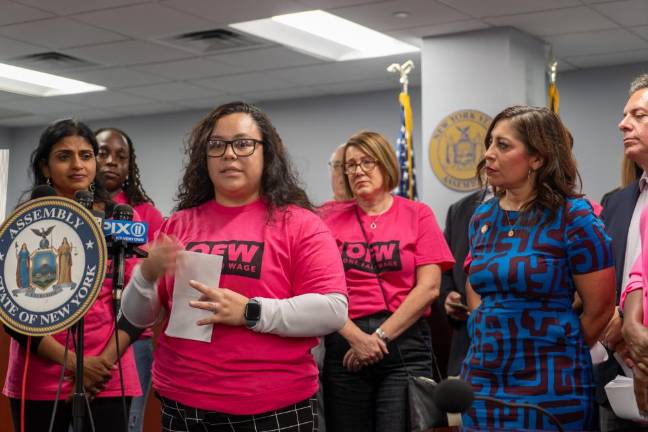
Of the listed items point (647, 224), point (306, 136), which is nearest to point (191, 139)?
point (647, 224)

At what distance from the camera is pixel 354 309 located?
3.54 meters

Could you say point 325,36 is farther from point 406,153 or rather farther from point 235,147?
point 235,147

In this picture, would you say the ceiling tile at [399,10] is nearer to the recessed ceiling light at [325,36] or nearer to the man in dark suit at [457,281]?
the recessed ceiling light at [325,36]

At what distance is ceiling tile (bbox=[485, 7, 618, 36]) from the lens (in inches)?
262

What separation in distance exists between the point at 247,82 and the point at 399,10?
2791mm

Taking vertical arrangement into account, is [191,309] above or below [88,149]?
below

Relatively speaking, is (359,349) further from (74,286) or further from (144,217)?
(74,286)

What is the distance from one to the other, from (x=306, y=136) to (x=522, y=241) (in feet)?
25.4

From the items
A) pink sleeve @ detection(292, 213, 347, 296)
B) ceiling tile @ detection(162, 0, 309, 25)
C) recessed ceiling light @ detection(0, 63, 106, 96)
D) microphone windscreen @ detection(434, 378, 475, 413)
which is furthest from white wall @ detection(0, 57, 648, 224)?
microphone windscreen @ detection(434, 378, 475, 413)

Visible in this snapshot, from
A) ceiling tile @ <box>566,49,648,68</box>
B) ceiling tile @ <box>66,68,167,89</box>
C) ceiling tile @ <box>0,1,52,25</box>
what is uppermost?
ceiling tile @ <box>0,1,52,25</box>

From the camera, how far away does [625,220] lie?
2.83 metres

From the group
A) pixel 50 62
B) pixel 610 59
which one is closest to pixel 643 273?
pixel 610 59

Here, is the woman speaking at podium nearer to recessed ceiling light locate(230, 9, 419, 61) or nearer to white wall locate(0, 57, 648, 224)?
recessed ceiling light locate(230, 9, 419, 61)

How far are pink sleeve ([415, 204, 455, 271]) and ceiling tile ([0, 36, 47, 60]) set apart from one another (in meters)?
4.89
